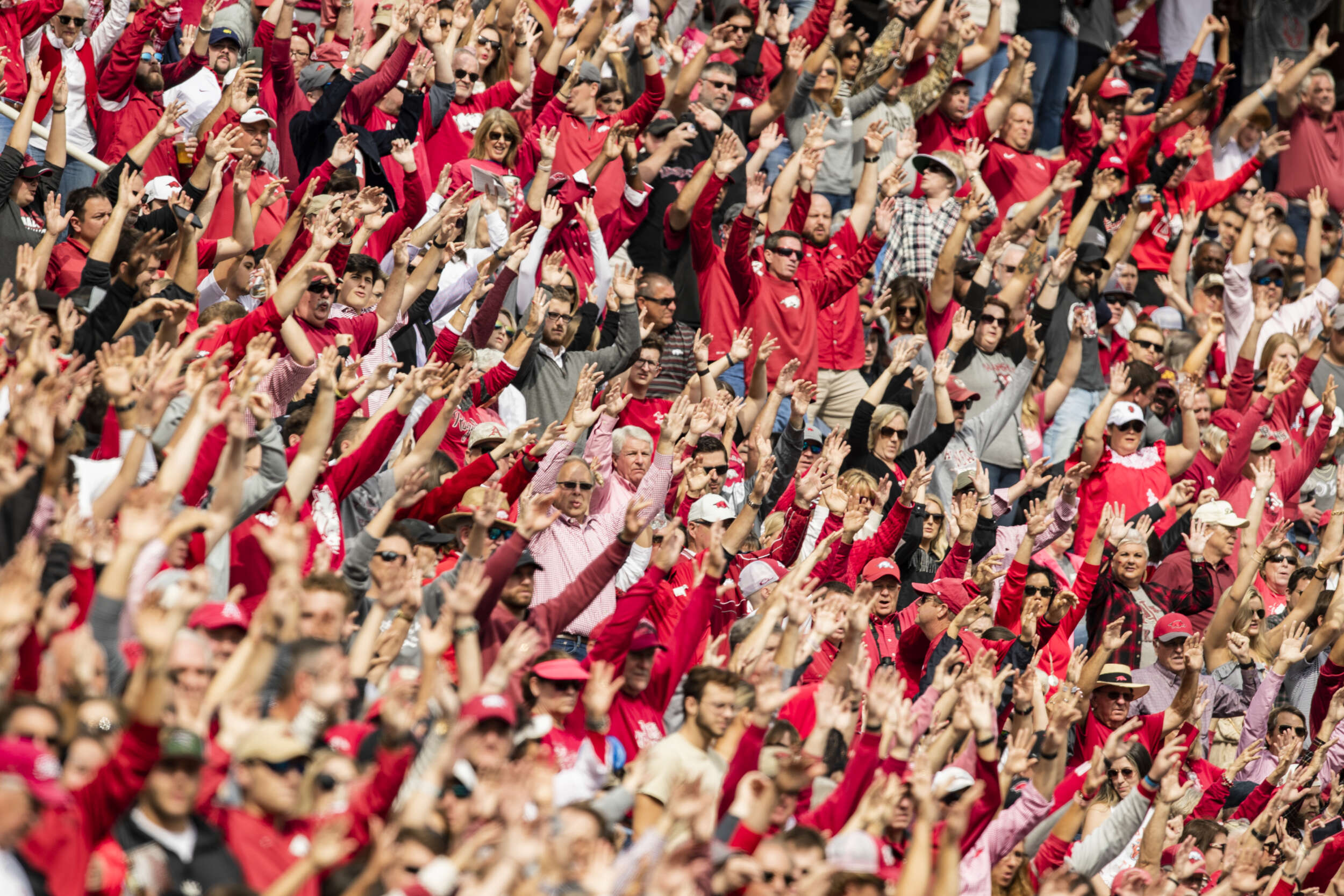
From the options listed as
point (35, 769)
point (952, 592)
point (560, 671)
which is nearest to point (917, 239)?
point (952, 592)

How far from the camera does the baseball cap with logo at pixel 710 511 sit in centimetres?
905

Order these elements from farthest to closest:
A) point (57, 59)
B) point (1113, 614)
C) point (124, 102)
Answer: point (124, 102) < point (57, 59) < point (1113, 614)

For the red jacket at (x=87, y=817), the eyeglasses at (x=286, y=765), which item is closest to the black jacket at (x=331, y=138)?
the eyeglasses at (x=286, y=765)

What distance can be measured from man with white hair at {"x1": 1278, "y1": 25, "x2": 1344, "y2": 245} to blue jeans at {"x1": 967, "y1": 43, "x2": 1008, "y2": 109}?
8.08 feet

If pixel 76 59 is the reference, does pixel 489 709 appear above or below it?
below

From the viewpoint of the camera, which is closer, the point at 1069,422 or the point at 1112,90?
the point at 1069,422

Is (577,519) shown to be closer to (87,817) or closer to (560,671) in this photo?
(560,671)

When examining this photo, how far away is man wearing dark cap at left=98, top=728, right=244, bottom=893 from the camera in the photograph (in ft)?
16.6

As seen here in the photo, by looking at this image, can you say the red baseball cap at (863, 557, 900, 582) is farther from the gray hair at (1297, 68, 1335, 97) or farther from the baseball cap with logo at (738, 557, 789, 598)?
the gray hair at (1297, 68, 1335, 97)

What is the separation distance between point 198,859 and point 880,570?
4663 mm

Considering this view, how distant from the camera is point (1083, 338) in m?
12.5

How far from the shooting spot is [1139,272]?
14.2 m

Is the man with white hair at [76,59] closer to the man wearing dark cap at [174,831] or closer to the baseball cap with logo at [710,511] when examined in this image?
the baseball cap with logo at [710,511]

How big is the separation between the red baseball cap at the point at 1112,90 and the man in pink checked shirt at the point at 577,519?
681cm
